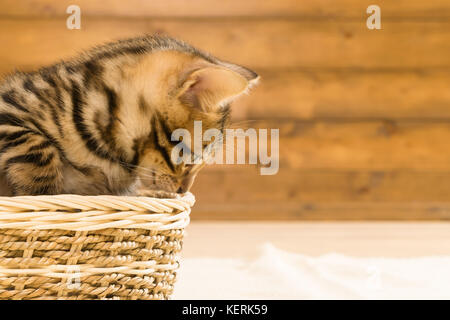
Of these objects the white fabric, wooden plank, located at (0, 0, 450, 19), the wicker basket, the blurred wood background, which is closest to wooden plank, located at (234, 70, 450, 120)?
the blurred wood background

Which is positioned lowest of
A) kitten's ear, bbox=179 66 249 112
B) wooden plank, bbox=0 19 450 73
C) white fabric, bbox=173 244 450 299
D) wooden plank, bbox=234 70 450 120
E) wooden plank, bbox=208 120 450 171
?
white fabric, bbox=173 244 450 299

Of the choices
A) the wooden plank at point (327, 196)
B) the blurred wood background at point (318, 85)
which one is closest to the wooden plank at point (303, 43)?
the blurred wood background at point (318, 85)

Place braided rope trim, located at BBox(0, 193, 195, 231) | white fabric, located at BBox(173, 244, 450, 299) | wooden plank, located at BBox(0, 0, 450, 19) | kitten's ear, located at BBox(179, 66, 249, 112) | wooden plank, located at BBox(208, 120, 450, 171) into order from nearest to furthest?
braided rope trim, located at BBox(0, 193, 195, 231) < kitten's ear, located at BBox(179, 66, 249, 112) < white fabric, located at BBox(173, 244, 450, 299) < wooden plank, located at BBox(0, 0, 450, 19) < wooden plank, located at BBox(208, 120, 450, 171)

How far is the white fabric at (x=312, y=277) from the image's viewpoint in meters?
1.34

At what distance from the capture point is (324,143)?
269cm

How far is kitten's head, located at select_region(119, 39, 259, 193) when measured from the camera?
1066 mm

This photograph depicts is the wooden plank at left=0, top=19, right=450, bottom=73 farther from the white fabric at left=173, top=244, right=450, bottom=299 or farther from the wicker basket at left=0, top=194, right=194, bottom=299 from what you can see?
the wicker basket at left=0, top=194, right=194, bottom=299

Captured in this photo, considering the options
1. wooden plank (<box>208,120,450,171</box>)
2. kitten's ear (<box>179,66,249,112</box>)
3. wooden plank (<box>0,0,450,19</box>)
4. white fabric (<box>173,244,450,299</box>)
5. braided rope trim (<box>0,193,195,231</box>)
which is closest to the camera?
braided rope trim (<box>0,193,195,231</box>)

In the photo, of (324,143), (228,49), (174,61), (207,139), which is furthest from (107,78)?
(324,143)

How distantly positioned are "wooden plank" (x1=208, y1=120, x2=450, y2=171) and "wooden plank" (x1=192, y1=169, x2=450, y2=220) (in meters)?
0.06

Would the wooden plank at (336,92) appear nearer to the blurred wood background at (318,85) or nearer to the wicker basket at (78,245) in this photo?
the blurred wood background at (318,85)

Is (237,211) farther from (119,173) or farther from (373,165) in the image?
(119,173)

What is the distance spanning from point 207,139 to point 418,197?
194 centimetres

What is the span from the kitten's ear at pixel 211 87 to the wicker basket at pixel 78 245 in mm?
248
